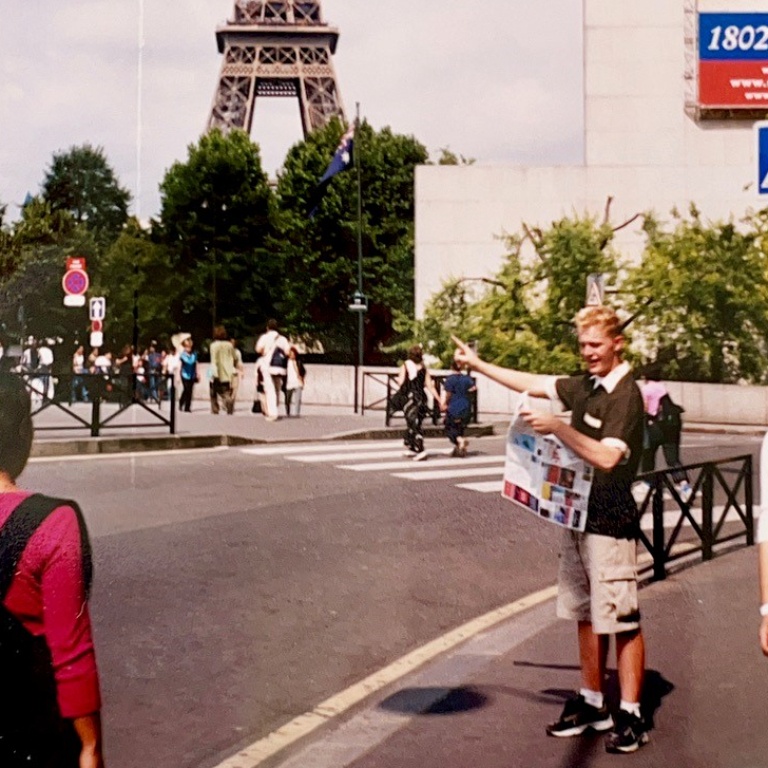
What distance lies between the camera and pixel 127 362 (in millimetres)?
24141

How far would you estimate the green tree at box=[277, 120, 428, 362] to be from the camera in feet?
66.8

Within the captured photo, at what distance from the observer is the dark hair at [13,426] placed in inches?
76.2

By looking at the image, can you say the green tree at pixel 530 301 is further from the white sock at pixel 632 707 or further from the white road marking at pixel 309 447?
the white road marking at pixel 309 447

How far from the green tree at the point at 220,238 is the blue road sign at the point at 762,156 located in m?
13.9

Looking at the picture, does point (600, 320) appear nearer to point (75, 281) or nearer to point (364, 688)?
point (364, 688)

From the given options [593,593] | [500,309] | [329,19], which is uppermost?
[329,19]

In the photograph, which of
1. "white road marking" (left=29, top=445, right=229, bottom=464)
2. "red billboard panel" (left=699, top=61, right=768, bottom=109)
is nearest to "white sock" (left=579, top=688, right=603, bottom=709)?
"red billboard panel" (left=699, top=61, right=768, bottom=109)

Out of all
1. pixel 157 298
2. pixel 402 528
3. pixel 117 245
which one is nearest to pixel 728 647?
pixel 402 528

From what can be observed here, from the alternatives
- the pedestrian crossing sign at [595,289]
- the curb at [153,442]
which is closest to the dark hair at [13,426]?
the pedestrian crossing sign at [595,289]

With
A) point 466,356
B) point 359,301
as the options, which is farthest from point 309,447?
point 466,356

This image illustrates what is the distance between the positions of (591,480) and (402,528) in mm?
5194

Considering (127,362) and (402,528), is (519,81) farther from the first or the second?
(127,362)

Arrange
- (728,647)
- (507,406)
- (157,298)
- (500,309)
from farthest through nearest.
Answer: (157,298) < (507,406) < (500,309) < (728,647)

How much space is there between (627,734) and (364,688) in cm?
127
